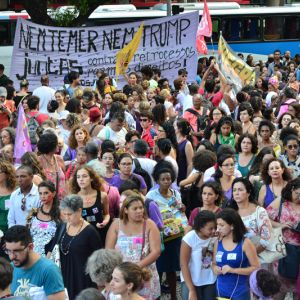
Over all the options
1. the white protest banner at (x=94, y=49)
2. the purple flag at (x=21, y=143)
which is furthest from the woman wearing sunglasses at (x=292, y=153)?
the white protest banner at (x=94, y=49)

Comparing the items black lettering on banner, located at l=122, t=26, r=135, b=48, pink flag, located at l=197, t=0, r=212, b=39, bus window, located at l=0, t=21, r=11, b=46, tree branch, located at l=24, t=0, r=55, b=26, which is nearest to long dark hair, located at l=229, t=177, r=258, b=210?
black lettering on banner, located at l=122, t=26, r=135, b=48

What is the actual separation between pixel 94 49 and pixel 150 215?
11.7 m

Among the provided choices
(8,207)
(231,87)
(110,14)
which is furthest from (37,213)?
(110,14)

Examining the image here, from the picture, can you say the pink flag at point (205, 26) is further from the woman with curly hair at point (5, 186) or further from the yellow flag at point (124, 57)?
the woman with curly hair at point (5, 186)

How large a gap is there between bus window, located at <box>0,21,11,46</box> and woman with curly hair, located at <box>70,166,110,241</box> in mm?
20875

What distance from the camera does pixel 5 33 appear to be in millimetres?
28453

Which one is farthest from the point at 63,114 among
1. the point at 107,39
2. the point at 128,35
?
the point at 128,35

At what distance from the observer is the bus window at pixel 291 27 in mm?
31781

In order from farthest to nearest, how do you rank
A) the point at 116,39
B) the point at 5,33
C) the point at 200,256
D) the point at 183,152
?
the point at 5,33 → the point at 116,39 → the point at 183,152 → the point at 200,256

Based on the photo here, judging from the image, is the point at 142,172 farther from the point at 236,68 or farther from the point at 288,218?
the point at 236,68

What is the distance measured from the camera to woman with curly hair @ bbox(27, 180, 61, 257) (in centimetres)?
761

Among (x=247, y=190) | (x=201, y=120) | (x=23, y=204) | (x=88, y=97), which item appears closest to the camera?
(x=247, y=190)

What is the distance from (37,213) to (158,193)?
116 cm

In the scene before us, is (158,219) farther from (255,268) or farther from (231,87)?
(231,87)
